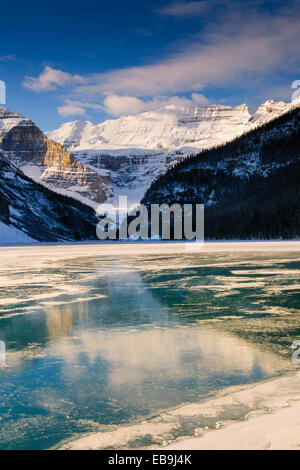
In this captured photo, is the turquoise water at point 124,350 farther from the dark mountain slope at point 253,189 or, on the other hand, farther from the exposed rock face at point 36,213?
the dark mountain slope at point 253,189

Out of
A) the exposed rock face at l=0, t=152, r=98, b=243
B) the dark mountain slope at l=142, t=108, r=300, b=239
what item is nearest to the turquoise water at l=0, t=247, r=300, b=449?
the exposed rock face at l=0, t=152, r=98, b=243

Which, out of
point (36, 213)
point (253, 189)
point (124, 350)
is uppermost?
point (253, 189)

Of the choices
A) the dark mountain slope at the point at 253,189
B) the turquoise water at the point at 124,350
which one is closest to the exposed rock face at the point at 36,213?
the dark mountain slope at the point at 253,189

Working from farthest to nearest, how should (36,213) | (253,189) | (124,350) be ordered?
(253,189)
(36,213)
(124,350)

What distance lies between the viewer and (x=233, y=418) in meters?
6.91

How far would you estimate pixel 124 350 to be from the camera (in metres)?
11.0

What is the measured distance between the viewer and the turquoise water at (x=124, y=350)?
7391mm

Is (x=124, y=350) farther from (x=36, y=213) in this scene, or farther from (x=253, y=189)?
(x=253, y=189)

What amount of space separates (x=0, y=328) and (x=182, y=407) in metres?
7.98

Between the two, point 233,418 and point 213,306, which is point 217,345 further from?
point 213,306

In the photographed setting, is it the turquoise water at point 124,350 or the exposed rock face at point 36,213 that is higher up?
the exposed rock face at point 36,213

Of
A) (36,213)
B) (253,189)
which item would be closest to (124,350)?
(36,213)

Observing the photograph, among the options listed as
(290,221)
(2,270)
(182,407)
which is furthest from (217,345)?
(290,221)

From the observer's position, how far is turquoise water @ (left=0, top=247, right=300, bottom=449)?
739cm
